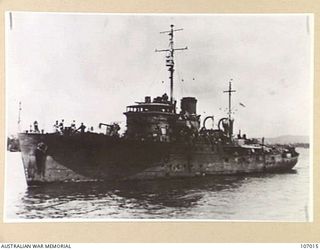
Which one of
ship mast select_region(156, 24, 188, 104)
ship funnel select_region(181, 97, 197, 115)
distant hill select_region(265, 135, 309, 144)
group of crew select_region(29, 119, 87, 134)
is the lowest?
distant hill select_region(265, 135, 309, 144)

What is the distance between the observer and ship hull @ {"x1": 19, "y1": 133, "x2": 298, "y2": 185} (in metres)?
0.91

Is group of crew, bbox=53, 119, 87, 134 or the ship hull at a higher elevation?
group of crew, bbox=53, 119, 87, 134

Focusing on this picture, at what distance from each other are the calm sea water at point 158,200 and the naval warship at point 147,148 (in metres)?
0.01

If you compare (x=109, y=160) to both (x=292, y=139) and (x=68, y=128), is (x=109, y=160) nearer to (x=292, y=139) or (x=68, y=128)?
(x=68, y=128)

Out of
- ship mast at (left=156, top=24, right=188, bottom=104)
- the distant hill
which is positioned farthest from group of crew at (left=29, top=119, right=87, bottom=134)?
the distant hill

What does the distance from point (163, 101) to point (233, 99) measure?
10 centimetres

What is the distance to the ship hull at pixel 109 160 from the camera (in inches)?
35.9

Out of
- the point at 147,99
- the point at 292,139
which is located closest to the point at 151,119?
the point at 147,99

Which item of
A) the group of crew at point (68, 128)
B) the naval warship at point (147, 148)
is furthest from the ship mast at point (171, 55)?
the group of crew at point (68, 128)

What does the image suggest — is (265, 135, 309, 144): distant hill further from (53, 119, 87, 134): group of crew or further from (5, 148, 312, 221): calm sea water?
(53, 119, 87, 134): group of crew

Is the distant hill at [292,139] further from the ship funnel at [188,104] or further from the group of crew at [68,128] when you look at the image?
the group of crew at [68,128]

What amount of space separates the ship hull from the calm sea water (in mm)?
13

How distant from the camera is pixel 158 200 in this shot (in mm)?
912
